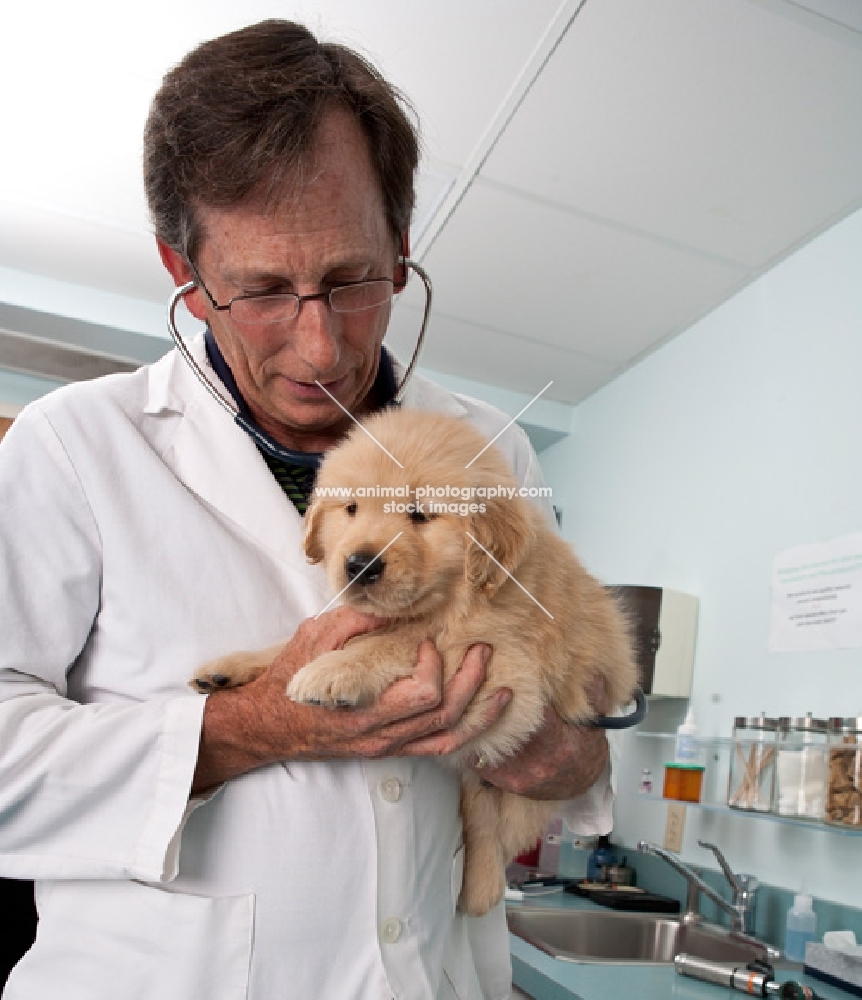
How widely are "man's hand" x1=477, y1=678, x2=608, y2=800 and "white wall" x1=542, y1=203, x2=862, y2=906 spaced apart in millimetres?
1858

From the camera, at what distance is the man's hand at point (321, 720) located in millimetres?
1012

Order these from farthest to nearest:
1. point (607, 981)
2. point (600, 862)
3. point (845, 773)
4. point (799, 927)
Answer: point (600, 862)
point (799, 927)
point (845, 773)
point (607, 981)

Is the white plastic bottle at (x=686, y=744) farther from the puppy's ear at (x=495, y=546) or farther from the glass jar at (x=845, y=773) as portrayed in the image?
the puppy's ear at (x=495, y=546)

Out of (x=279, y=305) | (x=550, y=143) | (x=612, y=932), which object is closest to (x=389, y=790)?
(x=279, y=305)

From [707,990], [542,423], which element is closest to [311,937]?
[707,990]

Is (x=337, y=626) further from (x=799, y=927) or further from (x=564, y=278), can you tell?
(x=564, y=278)

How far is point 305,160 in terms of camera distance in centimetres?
115

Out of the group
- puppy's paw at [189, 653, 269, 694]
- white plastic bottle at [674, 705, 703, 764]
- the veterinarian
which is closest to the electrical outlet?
white plastic bottle at [674, 705, 703, 764]

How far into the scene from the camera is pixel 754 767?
117 inches

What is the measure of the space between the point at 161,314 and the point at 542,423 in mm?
2096

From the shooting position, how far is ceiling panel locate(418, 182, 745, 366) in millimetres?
3461

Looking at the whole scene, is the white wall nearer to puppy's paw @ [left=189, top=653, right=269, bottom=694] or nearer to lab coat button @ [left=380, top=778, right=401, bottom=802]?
lab coat button @ [left=380, top=778, right=401, bottom=802]

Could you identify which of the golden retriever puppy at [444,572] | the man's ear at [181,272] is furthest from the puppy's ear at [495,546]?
the man's ear at [181,272]

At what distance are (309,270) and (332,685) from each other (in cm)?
51
